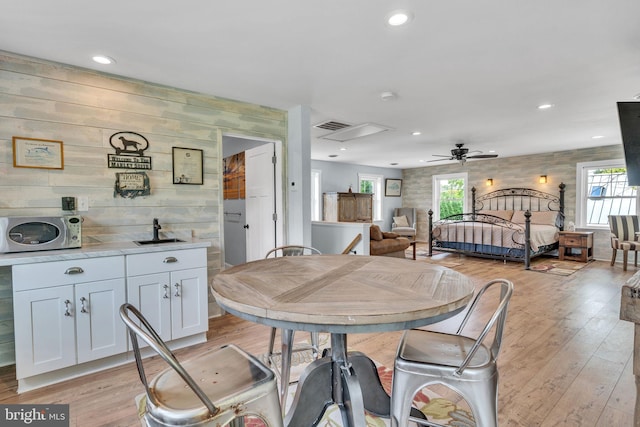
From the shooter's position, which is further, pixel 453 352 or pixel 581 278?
pixel 581 278

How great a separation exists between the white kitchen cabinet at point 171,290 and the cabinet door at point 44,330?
387mm

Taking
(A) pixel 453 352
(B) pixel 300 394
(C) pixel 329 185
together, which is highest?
(C) pixel 329 185

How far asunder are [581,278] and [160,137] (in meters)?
6.24

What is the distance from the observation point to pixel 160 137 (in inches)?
118

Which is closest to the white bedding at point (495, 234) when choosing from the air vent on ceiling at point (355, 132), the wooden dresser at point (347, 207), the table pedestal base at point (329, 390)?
the wooden dresser at point (347, 207)

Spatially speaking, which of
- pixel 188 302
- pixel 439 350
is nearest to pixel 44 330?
pixel 188 302

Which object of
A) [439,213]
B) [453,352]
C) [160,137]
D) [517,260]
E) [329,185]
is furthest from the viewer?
[439,213]

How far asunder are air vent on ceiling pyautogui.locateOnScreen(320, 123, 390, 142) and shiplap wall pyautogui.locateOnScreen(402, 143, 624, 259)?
480cm

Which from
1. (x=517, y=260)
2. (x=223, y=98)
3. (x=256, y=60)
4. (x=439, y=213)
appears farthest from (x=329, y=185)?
(x=256, y=60)

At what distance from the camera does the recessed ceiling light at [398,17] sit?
6.23 feet

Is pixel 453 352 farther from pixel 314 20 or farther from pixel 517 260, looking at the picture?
pixel 517 260

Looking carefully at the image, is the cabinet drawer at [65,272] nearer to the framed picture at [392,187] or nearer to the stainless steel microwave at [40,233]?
the stainless steel microwave at [40,233]

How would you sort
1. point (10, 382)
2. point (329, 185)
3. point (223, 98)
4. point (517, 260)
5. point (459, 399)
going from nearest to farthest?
point (459, 399) < point (10, 382) < point (223, 98) < point (517, 260) < point (329, 185)

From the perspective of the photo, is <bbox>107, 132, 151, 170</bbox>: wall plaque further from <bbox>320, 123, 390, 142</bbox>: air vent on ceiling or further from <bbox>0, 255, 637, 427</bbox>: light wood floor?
<bbox>320, 123, 390, 142</bbox>: air vent on ceiling
